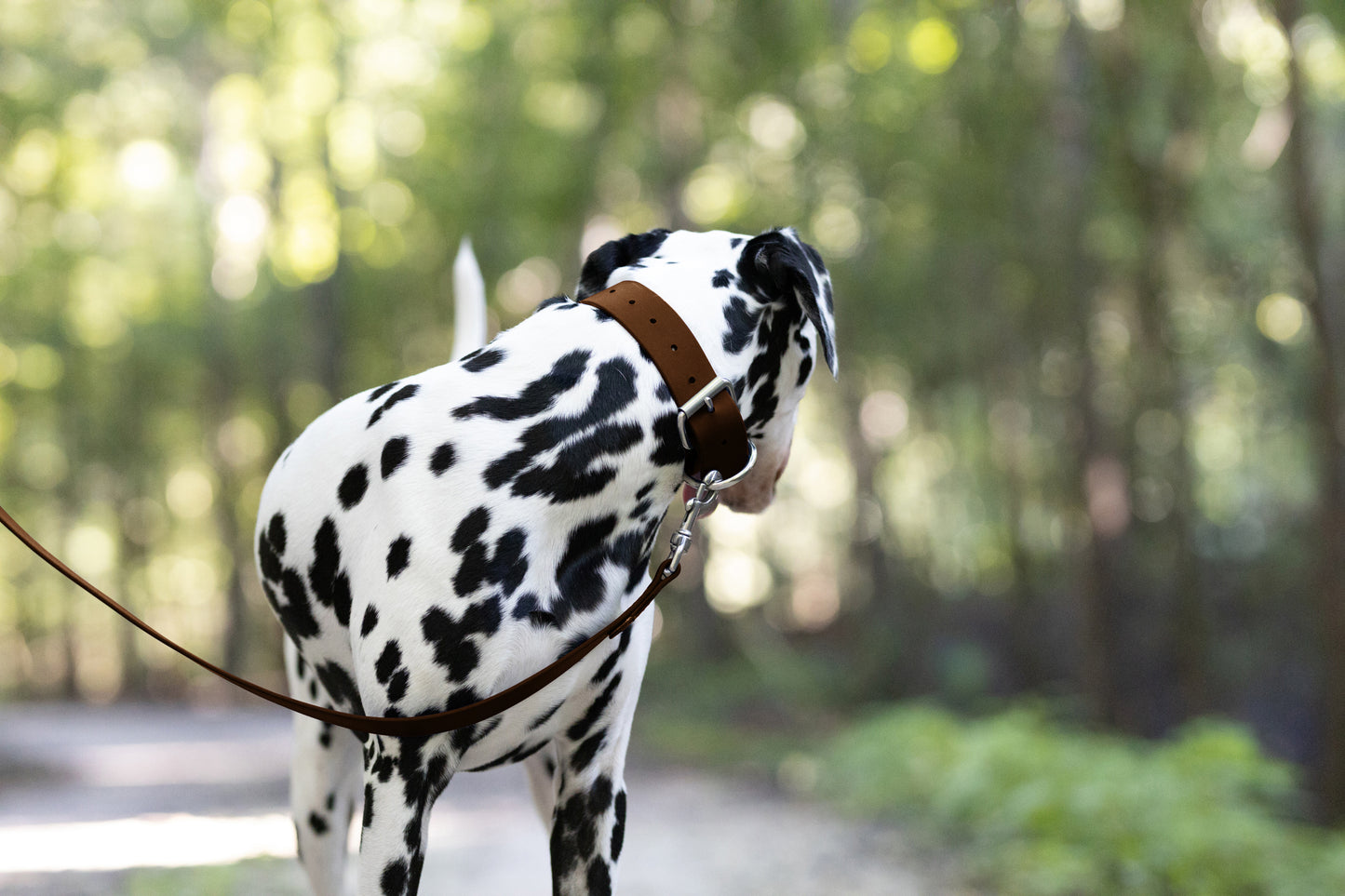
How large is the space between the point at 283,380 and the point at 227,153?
4.51m

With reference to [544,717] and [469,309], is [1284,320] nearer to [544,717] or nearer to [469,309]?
[469,309]

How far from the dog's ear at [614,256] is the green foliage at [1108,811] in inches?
186

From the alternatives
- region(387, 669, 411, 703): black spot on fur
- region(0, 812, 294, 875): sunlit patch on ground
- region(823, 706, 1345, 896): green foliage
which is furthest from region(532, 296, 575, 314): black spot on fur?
region(0, 812, 294, 875): sunlit patch on ground

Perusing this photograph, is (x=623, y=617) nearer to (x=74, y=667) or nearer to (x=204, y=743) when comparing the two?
(x=204, y=743)

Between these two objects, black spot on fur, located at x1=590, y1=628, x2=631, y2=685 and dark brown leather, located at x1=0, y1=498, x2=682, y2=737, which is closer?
dark brown leather, located at x1=0, y1=498, x2=682, y2=737

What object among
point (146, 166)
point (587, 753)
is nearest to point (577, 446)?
point (587, 753)

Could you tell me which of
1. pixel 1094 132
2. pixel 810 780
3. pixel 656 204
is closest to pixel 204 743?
pixel 810 780

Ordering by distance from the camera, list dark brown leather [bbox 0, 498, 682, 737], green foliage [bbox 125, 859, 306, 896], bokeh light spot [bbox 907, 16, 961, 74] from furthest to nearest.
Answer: bokeh light spot [bbox 907, 16, 961, 74]
green foliage [bbox 125, 859, 306, 896]
dark brown leather [bbox 0, 498, 682, 737]

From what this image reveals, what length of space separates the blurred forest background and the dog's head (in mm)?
6327

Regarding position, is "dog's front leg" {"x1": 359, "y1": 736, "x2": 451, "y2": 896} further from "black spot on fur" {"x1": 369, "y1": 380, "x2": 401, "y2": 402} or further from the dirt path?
the dirt path

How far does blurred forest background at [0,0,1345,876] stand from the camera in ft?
31.6

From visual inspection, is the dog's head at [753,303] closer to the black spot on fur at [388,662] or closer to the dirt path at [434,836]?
the black spot on fur at [388,662]

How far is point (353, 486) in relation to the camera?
2170 mm

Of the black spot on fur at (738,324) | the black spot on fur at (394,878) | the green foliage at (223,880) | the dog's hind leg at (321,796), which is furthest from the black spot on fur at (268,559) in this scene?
the green foliage at (223,880)
